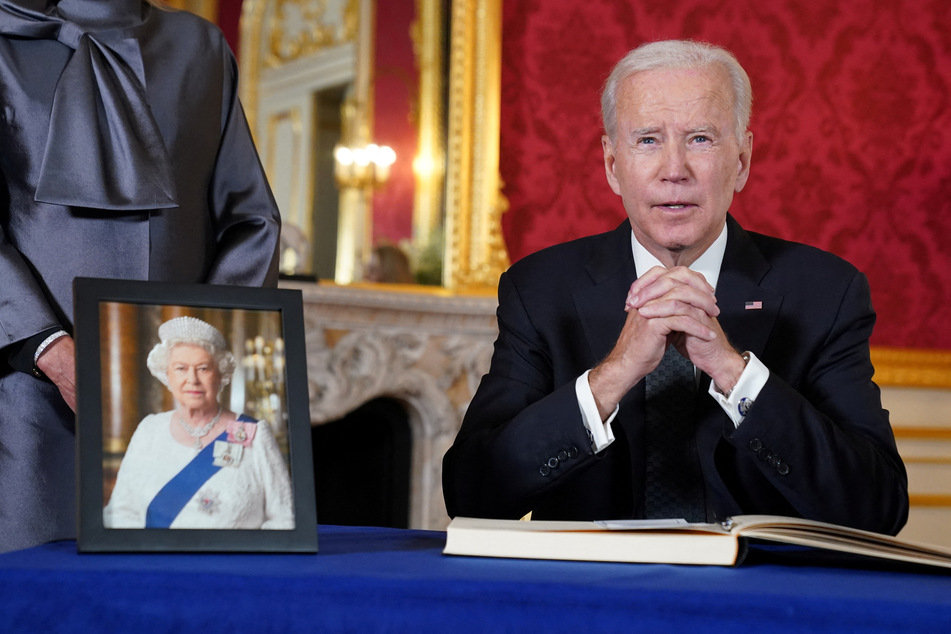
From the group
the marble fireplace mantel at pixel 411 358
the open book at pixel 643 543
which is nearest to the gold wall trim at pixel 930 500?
the marble fireplace mantel at pixel 411 358

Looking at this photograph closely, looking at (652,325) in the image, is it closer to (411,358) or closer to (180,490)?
(180,490)

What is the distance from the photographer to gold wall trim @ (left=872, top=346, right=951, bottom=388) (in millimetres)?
4562

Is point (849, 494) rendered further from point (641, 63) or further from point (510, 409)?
point (641, 63)

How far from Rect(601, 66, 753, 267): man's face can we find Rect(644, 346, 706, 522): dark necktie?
0.22 m

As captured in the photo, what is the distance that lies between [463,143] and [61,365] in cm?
298

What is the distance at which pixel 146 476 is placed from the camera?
904 millimetres

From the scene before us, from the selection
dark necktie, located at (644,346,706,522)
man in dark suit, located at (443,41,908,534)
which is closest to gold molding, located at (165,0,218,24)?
man in dark suit, located at (443,41,908,534)

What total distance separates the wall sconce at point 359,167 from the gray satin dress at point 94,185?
231 cm

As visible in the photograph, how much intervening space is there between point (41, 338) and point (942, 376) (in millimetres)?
4213

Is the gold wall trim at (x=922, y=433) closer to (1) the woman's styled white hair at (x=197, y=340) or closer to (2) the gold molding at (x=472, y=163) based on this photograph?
(2) the gold molding at (x=472, y=163)

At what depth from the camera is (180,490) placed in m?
0.91

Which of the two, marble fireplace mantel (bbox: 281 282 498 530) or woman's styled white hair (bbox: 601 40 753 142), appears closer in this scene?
woman's styled white hair (bbox: 601 40 753 142)

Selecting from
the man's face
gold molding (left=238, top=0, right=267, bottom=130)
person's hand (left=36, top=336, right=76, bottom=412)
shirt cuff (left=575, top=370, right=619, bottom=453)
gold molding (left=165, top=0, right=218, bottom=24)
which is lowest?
shirt cuff (left=575, top=370, right=619, bottom=453)

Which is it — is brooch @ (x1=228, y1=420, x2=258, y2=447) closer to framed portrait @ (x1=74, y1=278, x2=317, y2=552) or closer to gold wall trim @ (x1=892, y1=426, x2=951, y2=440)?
framed portrait @ (x1=74, y1=278, x2=317, y2=552)
